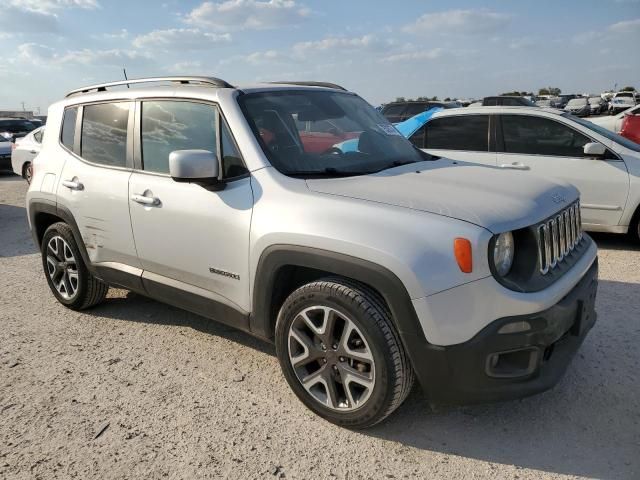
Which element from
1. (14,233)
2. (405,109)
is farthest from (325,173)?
(405,109)

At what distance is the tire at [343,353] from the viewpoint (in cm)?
257

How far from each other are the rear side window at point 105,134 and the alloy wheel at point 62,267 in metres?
0.84

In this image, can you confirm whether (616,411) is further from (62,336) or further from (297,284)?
(62,336)

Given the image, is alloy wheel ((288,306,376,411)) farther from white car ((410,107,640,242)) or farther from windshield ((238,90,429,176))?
white car ((410,107,640,242))

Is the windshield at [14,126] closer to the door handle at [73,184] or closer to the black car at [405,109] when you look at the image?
the black car at [405,109]

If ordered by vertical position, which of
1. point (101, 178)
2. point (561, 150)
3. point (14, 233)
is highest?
point (101, 178)

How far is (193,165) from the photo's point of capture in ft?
9.52

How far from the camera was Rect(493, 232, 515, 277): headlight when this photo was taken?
245 cm

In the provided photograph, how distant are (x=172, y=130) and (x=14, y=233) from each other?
5.60 metres

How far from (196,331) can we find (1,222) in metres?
6.38

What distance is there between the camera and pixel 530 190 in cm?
296

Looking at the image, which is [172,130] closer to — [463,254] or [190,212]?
[190,212]

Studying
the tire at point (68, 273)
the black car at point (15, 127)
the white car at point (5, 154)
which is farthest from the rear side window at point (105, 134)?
the black car at point (15, 127)

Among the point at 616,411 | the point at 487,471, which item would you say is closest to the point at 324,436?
the point at 487,471
